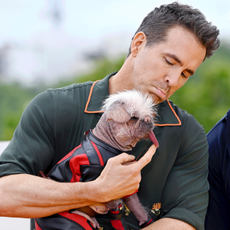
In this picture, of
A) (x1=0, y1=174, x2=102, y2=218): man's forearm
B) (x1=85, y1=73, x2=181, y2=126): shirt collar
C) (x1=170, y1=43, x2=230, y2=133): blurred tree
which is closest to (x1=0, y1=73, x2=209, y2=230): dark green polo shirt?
(x1=85, y1=73, x2=181, y2=126): shirt collar

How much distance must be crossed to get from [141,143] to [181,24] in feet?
3.01

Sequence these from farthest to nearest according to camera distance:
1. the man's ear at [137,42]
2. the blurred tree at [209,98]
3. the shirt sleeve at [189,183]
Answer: the blurred tree at [209,98] → the man's ear at [137,42] → the shirt sleeve at [189,183]

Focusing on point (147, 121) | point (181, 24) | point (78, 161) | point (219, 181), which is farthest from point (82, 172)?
point (219, 181)

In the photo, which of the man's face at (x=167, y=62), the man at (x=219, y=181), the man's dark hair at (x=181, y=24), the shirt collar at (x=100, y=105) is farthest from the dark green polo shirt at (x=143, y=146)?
the man's dark hair at (x=181, y=24)

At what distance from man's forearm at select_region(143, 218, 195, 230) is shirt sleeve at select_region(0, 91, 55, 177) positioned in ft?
2.70

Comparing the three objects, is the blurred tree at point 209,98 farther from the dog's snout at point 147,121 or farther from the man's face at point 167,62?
the dog's snout at point 147,121

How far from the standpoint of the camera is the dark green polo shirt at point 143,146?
5.84 feet

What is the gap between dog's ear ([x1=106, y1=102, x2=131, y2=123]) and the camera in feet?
5.37

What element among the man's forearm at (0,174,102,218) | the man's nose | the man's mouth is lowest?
the man's forearm at (0,174,102,218)

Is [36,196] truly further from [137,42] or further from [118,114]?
[137,42]

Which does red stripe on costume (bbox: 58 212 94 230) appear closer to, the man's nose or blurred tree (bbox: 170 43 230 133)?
the man's nose

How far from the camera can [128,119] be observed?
165 cm

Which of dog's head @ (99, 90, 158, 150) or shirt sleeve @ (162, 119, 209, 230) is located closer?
dog's head @ (99, 90, 158, 150)

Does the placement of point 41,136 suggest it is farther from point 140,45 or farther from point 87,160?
point 140,45
